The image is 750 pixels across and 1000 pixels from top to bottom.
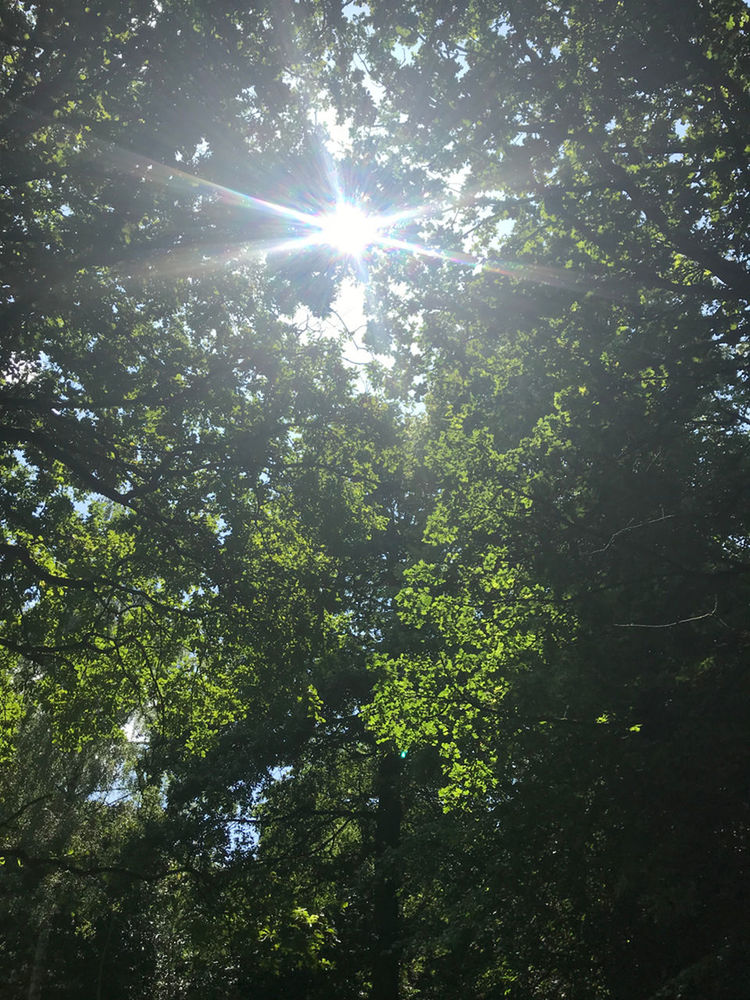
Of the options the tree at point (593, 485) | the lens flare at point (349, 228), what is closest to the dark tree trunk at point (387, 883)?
the tree at point (593, 485)

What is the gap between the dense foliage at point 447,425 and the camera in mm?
8336

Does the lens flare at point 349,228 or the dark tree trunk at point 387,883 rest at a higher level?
the lens flare at point 349,228

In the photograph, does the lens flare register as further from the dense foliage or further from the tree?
the tree

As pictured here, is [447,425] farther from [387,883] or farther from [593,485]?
[387,883]

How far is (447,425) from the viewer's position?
43.7 feet

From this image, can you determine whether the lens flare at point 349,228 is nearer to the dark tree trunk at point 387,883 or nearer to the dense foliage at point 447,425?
the dense foliage at point 447,425

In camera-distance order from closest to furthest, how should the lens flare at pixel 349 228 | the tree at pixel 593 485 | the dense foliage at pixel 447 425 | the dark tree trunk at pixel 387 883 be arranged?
the tree at pixel 593 485, the dense foliage at pixel 447 425, the lens flare at pixel 349 228, the dark tree trunk at pixel 387 883

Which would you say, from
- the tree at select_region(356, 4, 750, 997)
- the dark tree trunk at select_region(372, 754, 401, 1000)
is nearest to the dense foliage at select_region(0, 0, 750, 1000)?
the tree at select_region(356, 4, 750, 997)

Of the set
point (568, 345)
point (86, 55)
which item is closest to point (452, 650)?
point (568, 345)

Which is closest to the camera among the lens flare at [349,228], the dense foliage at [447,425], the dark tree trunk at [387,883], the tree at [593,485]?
the tree at [593,485]

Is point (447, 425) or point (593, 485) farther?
point (447, 425)

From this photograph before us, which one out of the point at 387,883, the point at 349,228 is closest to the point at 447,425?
the point at 349,228

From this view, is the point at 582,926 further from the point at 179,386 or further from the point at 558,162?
the point at 558,162

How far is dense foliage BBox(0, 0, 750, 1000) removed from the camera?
8.34 m
